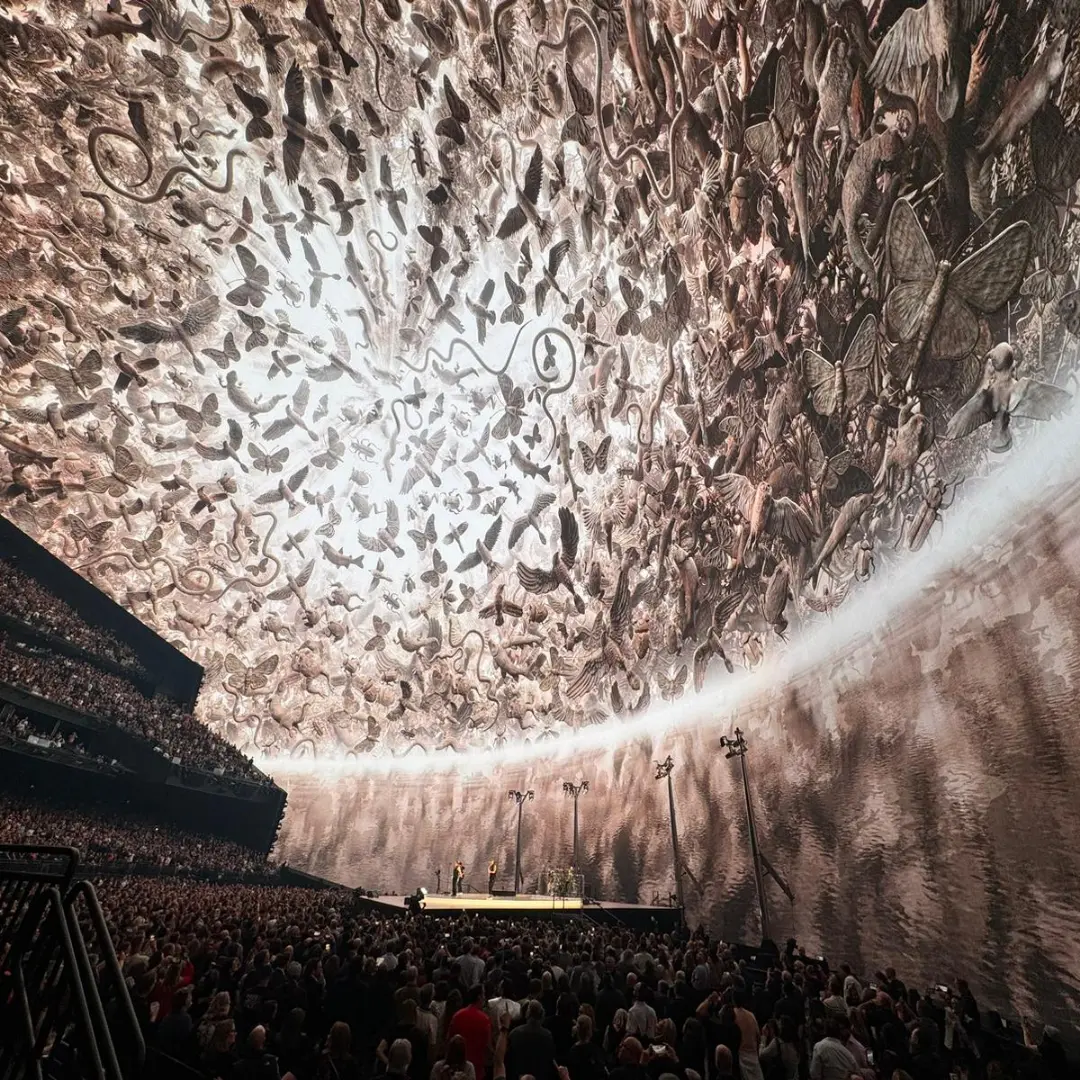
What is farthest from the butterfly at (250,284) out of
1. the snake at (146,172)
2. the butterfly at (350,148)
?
the butterfly at (350,148)

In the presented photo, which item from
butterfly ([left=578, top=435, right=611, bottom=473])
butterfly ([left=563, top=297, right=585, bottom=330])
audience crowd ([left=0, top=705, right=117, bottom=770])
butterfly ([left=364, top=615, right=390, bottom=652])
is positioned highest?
butterfly ([left=563, top=297, right=585, bottom=330])

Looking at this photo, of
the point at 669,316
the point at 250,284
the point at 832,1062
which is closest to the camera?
the point at 832,1062

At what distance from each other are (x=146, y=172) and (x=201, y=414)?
Result: 8378 millimetres

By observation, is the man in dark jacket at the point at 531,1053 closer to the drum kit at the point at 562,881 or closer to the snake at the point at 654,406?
the snake at the point at 654,406

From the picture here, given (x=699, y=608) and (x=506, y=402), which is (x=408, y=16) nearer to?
(x=506, y=402)

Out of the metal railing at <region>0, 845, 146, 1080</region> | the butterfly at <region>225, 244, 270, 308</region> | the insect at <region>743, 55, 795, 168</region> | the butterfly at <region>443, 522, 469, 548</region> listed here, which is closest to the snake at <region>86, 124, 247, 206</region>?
the butterfly at <region>225, 244, 270, 308</region>

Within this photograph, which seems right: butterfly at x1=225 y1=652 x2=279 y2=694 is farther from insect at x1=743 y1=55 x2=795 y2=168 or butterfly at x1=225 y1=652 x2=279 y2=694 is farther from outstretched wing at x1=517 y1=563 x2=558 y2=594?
insect at x1=743 y1=55 x2=795 y2=168

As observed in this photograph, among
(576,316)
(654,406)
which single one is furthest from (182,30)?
(654,406)

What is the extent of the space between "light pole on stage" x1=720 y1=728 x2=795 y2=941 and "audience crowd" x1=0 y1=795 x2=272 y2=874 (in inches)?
756

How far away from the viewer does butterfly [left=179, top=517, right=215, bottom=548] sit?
87.0 feet

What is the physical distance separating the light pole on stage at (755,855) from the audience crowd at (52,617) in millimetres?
26397

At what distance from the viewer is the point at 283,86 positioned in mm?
14805

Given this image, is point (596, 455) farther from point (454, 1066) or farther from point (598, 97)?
point (454, 1066)

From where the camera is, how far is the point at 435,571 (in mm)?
27469
